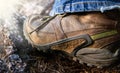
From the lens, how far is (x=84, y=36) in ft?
6.82

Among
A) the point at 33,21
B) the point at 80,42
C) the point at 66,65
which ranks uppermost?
the point at 33,21

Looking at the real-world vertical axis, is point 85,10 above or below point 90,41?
above

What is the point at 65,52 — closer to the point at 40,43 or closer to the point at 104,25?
the point at 40,43

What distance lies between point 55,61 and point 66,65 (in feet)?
0.27

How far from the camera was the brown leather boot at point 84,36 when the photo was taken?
2053 mm

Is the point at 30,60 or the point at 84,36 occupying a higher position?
the point at 84,36

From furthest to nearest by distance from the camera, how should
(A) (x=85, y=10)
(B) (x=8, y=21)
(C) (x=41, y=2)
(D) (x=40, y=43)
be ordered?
1. (C) (x=41, y=2)
2. (B) (x=8, y=21)
3. (D) (x=40, y=43)
4. (A) (x=85, y=10)

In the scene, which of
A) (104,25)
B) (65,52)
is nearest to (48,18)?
(65,52)

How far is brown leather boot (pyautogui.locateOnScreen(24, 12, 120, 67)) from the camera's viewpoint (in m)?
2.05

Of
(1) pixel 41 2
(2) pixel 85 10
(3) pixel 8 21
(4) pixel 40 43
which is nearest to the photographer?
(2) pixel 85 10

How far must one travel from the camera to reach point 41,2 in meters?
2.70

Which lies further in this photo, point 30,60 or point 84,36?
point 30,60

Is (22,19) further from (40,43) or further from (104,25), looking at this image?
(104,25)

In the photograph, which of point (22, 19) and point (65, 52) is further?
point (22, 19)
